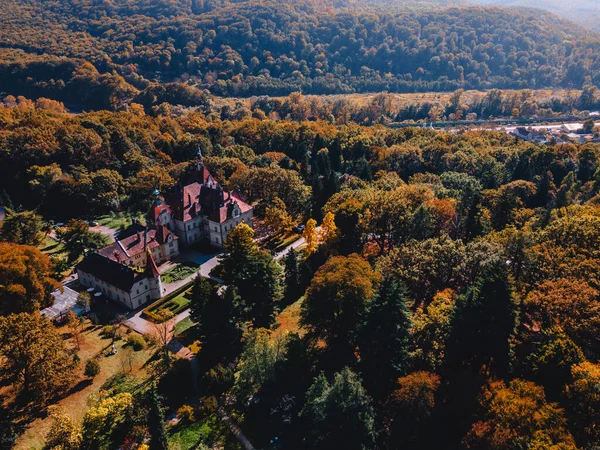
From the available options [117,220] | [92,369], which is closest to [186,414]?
[92,369]

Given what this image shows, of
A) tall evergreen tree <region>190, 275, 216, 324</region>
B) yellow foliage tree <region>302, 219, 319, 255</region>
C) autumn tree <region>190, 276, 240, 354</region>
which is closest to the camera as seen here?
autumn tree <region>190, 276, 240, 354</region>

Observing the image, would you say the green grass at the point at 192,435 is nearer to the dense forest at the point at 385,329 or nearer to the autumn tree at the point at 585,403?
the dense forest at the point at 385,329

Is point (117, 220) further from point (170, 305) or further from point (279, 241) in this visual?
point (279, 241)

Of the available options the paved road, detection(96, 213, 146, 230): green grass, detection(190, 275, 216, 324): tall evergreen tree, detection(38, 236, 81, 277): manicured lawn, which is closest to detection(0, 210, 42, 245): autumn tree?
detection(38, 236, 81, 277): manicured lawn

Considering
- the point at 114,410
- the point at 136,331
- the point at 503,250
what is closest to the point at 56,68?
the point at 136,331

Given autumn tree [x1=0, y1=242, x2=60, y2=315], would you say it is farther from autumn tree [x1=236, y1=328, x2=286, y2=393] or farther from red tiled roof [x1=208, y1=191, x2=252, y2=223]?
autumn tree [x1=236, y1=328, x2=286, y2=393]

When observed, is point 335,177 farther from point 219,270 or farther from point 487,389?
point 487,389
